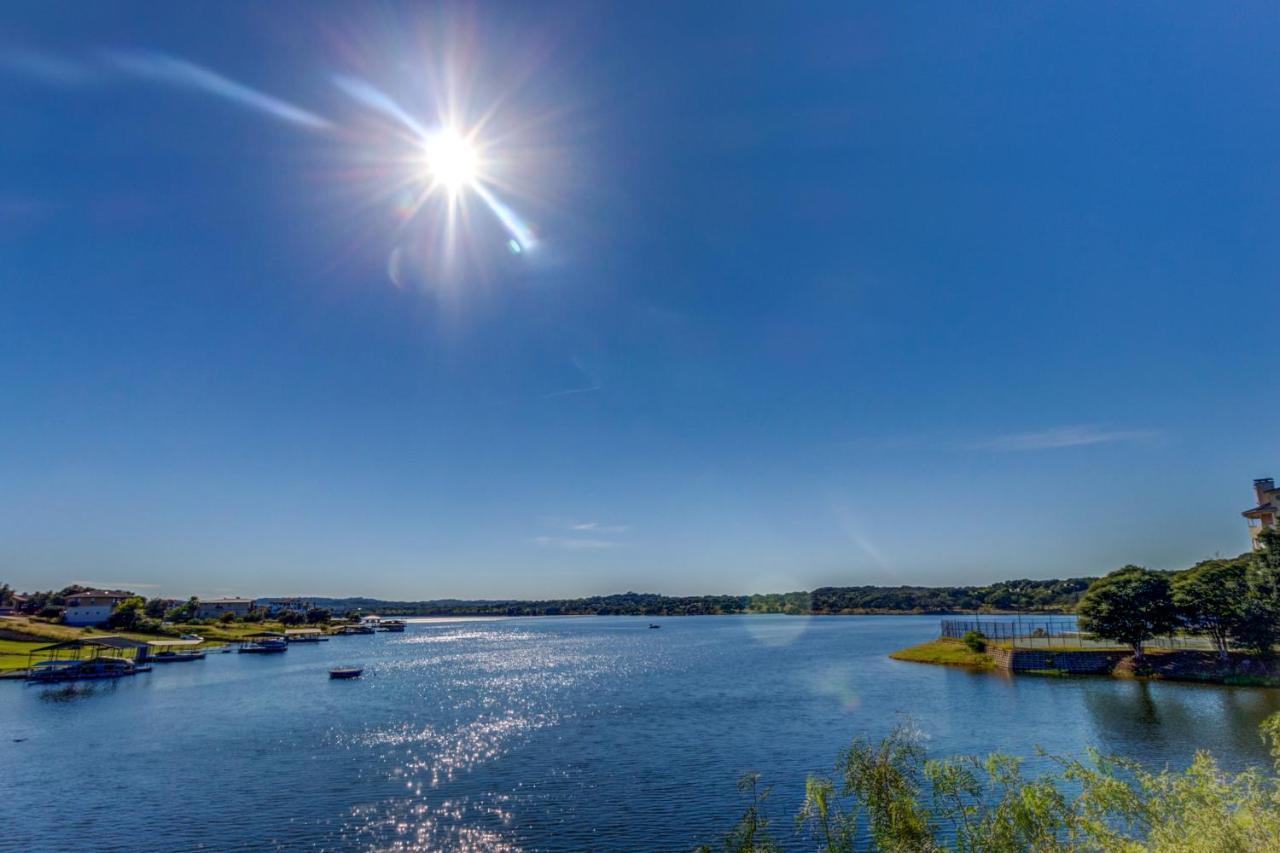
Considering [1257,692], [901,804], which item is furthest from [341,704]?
[1257,692]

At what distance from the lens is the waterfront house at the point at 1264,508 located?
87.1 m

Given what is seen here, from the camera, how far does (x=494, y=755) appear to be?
159ft

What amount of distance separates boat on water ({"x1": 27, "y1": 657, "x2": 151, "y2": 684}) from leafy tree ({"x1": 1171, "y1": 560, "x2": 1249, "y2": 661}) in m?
144

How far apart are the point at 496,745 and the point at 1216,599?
76.5 m

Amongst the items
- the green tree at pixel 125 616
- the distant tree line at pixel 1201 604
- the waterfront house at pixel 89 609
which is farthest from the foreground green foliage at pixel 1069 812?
the waterfront house at pixel 89 609

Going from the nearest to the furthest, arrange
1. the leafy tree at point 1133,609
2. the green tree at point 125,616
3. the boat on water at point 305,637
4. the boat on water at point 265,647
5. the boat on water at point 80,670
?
the leafy tree at point 1133,609
the boat on water at point 80,670
the boat on water at point 265,647
the green tree at point 125,616
the boat on water at point 305,637

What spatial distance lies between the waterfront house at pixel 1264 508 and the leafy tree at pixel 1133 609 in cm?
2494

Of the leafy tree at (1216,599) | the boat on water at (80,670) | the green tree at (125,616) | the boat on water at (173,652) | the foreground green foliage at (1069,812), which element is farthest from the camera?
the green tree at (125,616)

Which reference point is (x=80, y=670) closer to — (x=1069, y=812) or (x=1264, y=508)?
(x=1069, y=812)

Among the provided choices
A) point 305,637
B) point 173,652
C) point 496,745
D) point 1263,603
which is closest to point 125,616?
point 173,652

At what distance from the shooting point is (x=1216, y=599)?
6875 cm

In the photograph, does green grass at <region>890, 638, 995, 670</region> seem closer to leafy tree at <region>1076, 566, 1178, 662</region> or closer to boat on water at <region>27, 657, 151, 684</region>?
leafy tree at <region>1076, 566, 1178, 662</region>

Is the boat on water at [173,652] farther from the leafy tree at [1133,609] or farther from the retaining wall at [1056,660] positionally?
the leafy tree at [1133,609]

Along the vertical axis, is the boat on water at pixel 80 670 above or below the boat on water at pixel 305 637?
above
